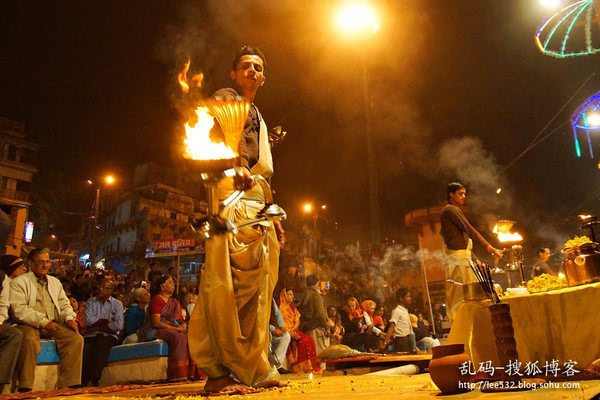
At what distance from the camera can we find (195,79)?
168 inches

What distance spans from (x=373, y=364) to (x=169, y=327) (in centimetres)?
328

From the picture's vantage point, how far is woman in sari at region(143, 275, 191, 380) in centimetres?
591

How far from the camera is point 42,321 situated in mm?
5238

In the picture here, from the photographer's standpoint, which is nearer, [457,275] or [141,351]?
[457,275]

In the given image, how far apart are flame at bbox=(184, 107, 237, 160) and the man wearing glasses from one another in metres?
3.62

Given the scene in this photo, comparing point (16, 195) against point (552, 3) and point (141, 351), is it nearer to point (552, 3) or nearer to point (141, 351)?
point (141, 351)

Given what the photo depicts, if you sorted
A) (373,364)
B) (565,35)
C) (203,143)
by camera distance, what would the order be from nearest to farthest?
(203,143)
(373,364)
(565,35)

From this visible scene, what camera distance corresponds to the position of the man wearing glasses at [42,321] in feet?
16.0

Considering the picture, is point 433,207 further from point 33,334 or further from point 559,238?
point 33,334

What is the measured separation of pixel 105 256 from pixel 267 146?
62.1 metres

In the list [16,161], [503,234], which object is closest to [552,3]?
[503,234]

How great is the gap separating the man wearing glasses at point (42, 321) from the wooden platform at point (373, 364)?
150 inches

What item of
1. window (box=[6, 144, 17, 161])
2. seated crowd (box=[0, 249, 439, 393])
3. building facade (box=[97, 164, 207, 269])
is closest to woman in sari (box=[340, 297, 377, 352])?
seated crowd (box=[0, 249, 439, 393])

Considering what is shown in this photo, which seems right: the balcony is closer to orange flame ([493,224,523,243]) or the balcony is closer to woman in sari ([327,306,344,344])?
woman in sari ([327,306,344,344])
